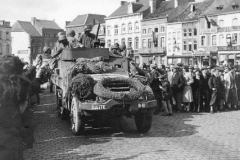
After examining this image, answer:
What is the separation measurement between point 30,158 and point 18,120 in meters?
1.99

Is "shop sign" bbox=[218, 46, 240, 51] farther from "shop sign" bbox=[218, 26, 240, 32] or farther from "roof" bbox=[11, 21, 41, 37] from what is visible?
"roof" bbox=[11, 21, 41, 37]

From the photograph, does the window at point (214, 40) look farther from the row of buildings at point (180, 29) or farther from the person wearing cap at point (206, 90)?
the person wearing cap at point (206, 90)

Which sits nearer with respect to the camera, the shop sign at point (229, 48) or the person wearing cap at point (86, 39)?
Result: the person wearing cap at point (86, 39)

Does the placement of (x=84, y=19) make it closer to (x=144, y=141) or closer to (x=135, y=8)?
(x=135, y=8)

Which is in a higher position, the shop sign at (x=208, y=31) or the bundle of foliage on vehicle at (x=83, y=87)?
the shop sign at (x=208, y=31)

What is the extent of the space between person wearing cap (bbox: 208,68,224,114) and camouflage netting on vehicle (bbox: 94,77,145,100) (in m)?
6.04

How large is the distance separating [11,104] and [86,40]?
25.8 feet

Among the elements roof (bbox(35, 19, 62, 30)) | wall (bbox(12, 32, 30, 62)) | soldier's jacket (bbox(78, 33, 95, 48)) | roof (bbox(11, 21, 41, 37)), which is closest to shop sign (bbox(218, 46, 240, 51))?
soldier's jacket (bbox(78, 33, 95, 48))

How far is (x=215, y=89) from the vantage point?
49.5 ft

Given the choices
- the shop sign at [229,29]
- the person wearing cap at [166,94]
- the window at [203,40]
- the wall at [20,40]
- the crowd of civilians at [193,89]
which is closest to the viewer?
the person wearing cap at [166,94]

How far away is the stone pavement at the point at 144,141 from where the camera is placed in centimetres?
774

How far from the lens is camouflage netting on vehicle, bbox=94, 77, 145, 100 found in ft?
30.0

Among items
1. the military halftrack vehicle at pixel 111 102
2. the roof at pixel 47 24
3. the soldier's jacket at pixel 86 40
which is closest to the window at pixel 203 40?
the roof at pixel 47 24

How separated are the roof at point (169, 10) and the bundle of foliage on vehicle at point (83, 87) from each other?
179 feet
